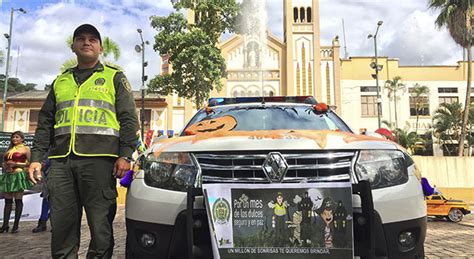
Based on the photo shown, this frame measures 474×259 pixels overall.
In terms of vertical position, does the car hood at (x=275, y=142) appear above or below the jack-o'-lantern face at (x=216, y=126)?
below

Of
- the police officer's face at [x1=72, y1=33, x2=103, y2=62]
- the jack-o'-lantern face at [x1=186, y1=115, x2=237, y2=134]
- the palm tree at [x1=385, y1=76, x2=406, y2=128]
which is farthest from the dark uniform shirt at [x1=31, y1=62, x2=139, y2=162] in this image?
the palm tree at [x1=385, y1=76, x2=406, y2=128]

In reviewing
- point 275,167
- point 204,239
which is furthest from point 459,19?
point 204,239

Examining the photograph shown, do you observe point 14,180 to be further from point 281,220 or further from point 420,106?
point 420,106

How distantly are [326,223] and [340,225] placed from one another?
0.24 ft

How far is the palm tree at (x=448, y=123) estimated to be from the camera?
3083 cm

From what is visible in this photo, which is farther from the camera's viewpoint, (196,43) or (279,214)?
(196,43)

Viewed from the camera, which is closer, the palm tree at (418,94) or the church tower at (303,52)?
the church tower at (303,52)

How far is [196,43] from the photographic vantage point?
1759 centimetres

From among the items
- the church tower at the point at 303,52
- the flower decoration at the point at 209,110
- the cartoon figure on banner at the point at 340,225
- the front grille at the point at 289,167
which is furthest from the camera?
the church tower at the point at 303,52

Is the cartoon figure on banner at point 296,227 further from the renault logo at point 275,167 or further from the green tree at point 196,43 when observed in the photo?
the green tree at point 196,43

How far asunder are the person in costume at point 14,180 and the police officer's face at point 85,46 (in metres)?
4.41

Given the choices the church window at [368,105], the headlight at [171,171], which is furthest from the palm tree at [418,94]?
the headlight at [171,171]

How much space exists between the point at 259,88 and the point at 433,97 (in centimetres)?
1726

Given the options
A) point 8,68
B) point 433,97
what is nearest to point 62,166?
point 8,68
